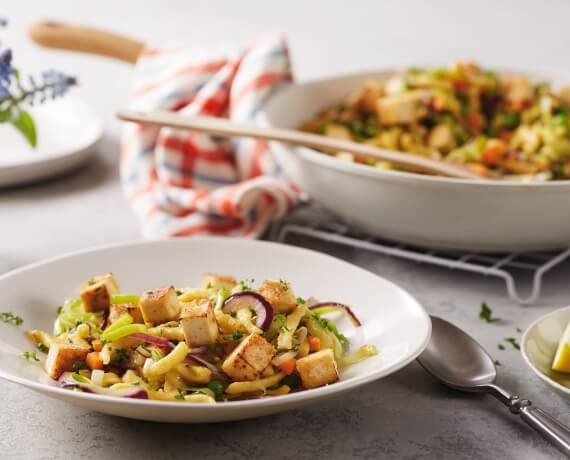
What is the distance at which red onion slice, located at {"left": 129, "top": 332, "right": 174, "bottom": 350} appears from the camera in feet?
5.58

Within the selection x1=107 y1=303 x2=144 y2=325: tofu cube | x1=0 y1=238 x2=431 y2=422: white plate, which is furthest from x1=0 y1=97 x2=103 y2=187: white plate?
x1=107 y1=303 x2=144 y2=325: tofu cube

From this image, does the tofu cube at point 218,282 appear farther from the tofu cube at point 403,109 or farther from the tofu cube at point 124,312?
the tofu cube at point 403,109

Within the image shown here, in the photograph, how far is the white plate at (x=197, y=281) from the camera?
1.52 metres

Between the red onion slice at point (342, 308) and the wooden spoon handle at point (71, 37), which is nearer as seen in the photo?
the red onion slice at point (342, 308)

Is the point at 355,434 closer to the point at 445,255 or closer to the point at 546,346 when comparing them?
the point at 546,346

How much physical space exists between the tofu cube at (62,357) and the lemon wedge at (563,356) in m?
0.90

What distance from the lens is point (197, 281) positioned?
2186mm

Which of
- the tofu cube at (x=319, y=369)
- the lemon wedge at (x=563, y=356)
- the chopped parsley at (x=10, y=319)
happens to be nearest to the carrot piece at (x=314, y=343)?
the tofu cube at (x=319, y=369)

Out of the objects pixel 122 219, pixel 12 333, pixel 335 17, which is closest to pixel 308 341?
pixel 12 333

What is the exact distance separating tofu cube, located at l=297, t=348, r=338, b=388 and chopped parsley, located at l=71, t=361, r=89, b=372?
1.29 feet

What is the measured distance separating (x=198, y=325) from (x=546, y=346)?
721 millimetres

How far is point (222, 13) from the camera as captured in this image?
262 inches

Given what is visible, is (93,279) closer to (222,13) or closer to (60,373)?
(60,373)

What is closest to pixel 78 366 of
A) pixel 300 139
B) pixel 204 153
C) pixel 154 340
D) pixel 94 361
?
pixel 94 361
